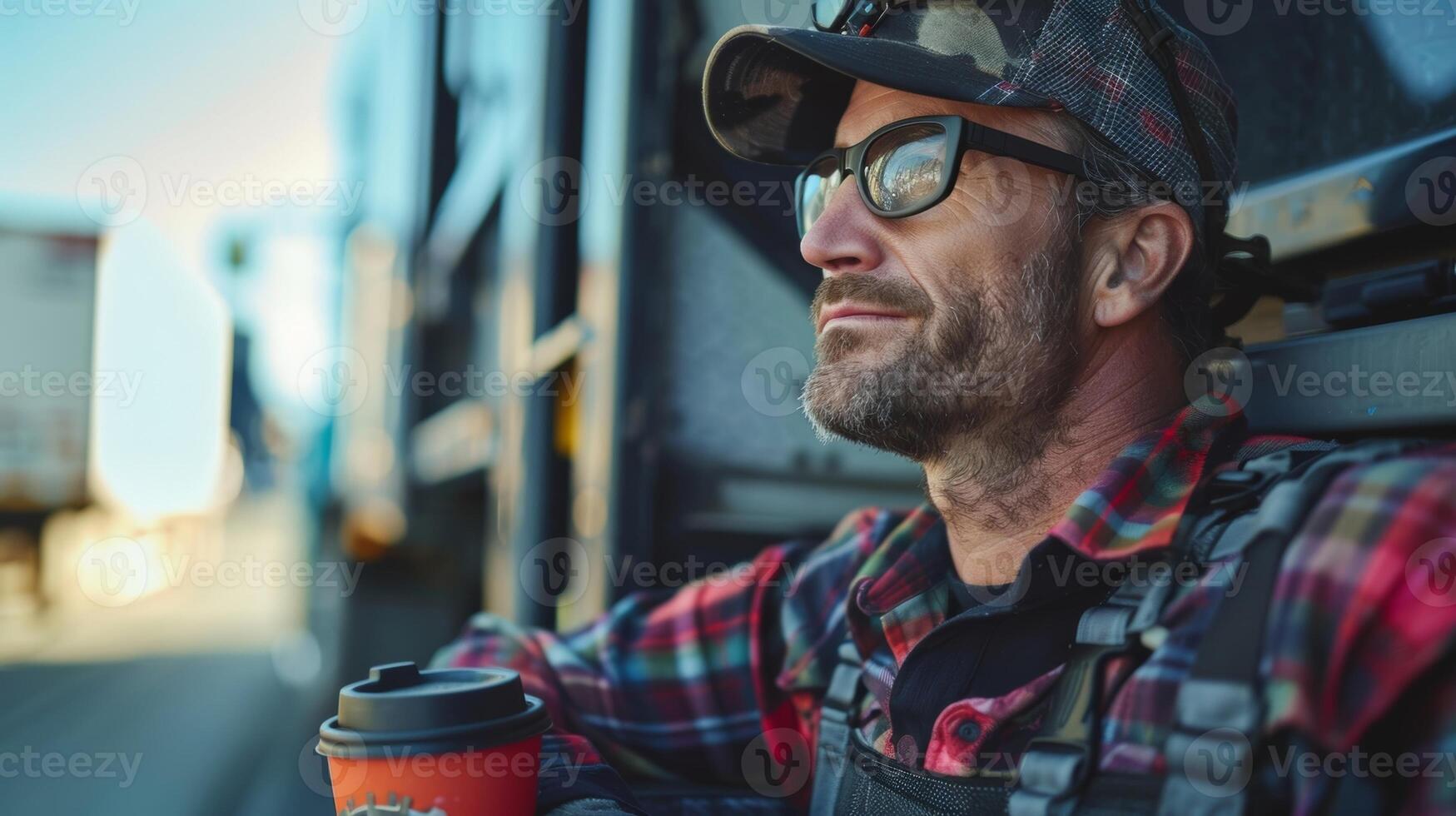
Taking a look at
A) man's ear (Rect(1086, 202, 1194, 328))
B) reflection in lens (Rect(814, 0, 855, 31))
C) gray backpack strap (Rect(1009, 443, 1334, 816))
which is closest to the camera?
gray backpack strap (Rect(1009, 443, 1334, 816))

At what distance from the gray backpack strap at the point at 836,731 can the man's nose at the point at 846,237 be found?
2.20 ft

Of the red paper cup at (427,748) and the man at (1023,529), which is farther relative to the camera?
the red paper cup at (427,748)

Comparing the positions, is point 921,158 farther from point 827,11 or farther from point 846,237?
point 827,11

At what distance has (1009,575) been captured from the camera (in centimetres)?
186

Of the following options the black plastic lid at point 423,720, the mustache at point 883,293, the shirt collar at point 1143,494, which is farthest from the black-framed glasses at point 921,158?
the black plastic lid at point 423,720

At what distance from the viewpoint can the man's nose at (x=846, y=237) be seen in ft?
6.30

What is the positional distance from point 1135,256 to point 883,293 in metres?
0.46

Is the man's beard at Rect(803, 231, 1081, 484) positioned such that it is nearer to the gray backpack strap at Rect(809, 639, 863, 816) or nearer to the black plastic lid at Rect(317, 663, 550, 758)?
the gray backpack strap at Rect(809, 639, 863, 816)

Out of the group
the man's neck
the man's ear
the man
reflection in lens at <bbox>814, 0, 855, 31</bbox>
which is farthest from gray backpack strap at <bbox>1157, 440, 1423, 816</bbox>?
reflection in lens at <bbox>814, 0, 855, 31</bbox>

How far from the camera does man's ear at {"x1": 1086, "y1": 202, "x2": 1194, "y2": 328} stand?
6.21ft

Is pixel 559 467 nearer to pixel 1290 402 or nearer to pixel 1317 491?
pixel 1290 402

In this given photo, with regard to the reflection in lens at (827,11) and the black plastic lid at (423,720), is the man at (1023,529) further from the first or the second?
the black plastic lid at (423,720)

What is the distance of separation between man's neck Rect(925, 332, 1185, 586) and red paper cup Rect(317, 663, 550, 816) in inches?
33.1

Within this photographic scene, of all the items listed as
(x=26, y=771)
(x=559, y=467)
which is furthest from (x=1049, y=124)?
(x=26, y=771)
